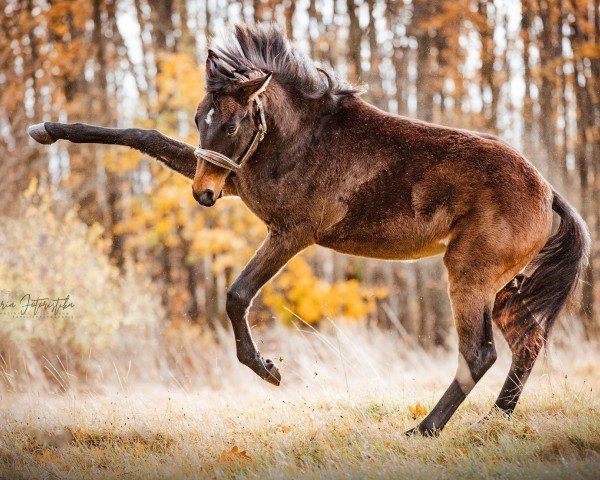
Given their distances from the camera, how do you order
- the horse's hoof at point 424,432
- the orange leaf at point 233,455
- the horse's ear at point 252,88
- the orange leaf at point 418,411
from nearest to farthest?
1. the orange leaf at point 233,455
2. the horse's ear at point 252,88
3. the horse's hoof at point 424,432
4. the orange leaf at point 418,411

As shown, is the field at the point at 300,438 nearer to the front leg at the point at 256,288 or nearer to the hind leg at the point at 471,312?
the hind leg at the point at 471,312

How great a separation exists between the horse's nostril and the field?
5.61 feet

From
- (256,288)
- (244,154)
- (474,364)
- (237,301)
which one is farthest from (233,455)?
(244,154)

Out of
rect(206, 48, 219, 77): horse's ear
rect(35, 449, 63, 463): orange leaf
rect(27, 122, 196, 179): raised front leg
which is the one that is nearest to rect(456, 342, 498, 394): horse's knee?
rect(27, 122, 196, 179): raised front leg

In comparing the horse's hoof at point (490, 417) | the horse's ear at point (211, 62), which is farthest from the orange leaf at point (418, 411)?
the horse's ear at point (211, 62)

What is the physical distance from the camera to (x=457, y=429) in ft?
16.3

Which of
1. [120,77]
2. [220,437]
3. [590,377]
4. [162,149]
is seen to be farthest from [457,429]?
[120,77]

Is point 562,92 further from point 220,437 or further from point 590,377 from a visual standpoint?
point 220,437

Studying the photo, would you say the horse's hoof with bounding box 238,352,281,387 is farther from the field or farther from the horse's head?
the horse's head

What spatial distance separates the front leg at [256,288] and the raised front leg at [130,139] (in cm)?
96

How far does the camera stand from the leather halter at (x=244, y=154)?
4.73m

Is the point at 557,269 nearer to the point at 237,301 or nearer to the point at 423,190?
the point at 423,190

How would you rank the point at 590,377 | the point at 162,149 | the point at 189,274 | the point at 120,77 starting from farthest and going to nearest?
the point at 120,77 → the point at 189,274 → the point at 590,377 → the point at 162,149

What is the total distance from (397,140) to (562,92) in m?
11.8
